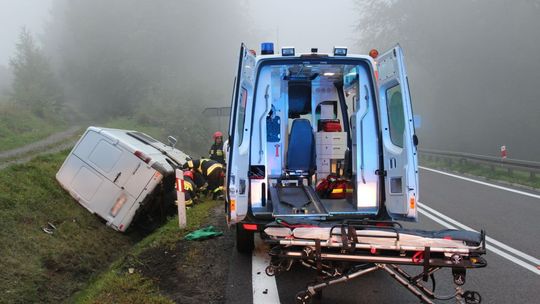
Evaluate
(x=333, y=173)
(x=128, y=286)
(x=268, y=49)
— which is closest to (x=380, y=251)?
(x=128, y=286)

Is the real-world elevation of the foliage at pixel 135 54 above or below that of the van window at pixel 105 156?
above

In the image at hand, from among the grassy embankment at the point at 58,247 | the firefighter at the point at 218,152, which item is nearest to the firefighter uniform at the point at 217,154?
the firefighter at the point at 218,152

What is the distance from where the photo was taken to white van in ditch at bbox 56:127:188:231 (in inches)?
346

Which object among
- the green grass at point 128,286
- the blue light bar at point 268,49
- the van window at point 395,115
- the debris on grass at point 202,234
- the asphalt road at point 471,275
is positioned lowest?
the asphalt road at point 471,275

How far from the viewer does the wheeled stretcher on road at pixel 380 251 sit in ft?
12.7

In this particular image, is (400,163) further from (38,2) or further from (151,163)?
(38,2)

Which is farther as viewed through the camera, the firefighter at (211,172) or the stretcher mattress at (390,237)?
the firefighter at (211,172)

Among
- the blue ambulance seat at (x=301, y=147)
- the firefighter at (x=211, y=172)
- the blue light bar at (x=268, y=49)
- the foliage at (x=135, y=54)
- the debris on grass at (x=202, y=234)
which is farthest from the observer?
the foliage at (x=135, y=54)

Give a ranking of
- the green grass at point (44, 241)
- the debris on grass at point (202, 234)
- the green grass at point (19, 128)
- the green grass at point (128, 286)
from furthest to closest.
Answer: the green grass at point (19, 128) < the debris on grass at point (202, 234) < the green grass at point (44, 241) < the green grass at point (128, 286)

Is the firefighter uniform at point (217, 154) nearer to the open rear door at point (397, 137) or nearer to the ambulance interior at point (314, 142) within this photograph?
the ambulance interior at point (314, 142)

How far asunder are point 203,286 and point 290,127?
3607 millimetres

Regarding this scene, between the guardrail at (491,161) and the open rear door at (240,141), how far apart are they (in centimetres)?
1073

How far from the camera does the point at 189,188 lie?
1011cm

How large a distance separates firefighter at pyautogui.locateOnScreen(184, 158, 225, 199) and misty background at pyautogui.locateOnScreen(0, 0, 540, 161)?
56.5ft
